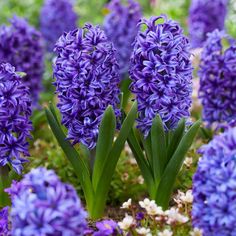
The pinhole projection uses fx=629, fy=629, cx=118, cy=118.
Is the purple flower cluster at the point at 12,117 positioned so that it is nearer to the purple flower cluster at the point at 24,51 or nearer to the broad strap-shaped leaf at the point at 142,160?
the broad strap-shaped leaf at the point at 142,160

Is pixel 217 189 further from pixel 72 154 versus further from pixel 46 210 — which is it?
pixel 72 154

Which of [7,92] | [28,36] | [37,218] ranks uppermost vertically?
[28,36]

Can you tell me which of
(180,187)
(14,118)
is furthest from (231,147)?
(180,187)

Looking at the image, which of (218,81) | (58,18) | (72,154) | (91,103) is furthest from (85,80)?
(58,18)

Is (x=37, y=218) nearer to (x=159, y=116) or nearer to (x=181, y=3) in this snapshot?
(x=159, y=116)

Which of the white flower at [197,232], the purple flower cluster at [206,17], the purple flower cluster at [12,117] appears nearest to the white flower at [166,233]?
the white flower at [197,232]

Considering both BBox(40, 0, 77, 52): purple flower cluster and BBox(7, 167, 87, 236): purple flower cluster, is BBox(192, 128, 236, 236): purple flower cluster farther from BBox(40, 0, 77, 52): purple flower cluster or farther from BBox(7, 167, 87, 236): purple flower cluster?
BBox(40, 0, 77, 52): purple flower cluster

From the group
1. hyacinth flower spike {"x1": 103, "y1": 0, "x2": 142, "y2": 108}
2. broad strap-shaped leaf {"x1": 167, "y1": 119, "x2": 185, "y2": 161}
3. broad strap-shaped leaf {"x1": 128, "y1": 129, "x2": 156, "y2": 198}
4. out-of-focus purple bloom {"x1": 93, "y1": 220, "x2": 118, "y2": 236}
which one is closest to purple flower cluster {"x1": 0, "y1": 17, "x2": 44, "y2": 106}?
hyacinth flower spike {"x1": 103, "y1": 0, "x2": 142, "y2": 108}
